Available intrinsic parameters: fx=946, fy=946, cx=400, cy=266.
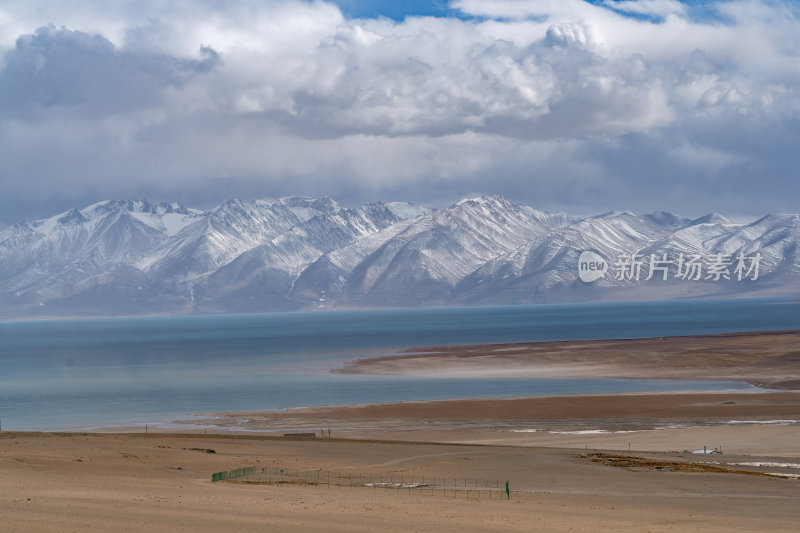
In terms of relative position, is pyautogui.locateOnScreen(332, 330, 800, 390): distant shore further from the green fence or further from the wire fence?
the green fence

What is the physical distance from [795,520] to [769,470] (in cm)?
1379

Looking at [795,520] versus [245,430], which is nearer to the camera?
[795,520]

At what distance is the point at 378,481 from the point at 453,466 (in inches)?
244

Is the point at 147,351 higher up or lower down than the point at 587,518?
higher up

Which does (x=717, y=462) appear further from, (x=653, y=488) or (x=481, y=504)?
(x=481, y=504)

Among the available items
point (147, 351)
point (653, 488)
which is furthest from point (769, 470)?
point (147, 351)

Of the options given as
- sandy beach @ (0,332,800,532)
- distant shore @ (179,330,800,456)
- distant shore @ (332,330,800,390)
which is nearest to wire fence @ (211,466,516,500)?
sandy beach @ (0,332,800,532)

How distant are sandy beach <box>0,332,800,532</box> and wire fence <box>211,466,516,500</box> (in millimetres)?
969

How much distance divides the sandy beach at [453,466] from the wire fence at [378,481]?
3.18ft

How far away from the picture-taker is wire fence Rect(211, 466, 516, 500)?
37.7m

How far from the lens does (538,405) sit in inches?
3201

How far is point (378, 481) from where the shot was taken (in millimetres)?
41531

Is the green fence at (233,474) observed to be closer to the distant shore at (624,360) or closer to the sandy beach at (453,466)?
the sandy beach at (453,466)

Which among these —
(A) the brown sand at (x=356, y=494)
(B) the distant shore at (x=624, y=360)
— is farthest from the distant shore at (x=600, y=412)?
(A) the brown sand at (x=356, y=494)
